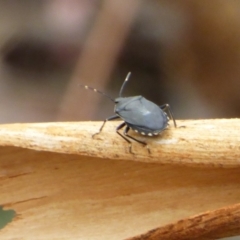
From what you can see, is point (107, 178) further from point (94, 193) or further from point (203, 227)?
point (203, 227)

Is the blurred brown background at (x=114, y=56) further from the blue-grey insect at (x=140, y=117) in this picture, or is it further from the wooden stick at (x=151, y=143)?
the wooden stick at (x=151, y=143)

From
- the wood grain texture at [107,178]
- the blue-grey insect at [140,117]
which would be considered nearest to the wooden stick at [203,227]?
the wood grain texture at [107,178]

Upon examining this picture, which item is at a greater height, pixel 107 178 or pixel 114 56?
pixel 114 56

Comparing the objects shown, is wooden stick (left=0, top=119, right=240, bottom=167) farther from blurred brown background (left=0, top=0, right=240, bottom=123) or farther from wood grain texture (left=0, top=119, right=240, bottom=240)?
blurred brown background (left=0, top=0, right=240, bottom=123)

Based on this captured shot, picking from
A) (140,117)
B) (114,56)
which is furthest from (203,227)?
(114,56)

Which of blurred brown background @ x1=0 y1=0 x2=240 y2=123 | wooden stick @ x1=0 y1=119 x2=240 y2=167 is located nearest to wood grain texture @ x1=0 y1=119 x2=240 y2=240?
wooden stick @ x1=0 y1=119 x2=240 y2=167

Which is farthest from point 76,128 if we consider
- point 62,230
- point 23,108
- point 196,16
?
point 196,16

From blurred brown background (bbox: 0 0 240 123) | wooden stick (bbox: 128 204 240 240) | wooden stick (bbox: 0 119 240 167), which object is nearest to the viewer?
wooden stick (bbox: 128 204 240 240)
